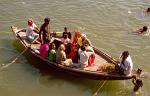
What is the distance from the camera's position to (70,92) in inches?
650

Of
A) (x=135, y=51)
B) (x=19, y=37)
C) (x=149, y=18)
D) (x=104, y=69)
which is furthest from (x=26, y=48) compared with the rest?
(x=149, y=18)

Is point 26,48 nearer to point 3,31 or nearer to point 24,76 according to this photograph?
point 24,76

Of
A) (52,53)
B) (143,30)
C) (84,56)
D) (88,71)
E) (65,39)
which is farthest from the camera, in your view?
(143,30)

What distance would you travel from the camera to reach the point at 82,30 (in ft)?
70.2

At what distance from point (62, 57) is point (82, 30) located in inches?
193

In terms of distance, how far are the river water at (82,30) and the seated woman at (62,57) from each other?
2.67 feet

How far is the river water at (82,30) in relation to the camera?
1662 centimetres

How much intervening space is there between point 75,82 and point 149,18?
8.70 m

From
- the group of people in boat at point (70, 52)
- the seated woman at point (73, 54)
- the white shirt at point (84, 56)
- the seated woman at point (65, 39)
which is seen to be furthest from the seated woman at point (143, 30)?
the white shirt at point (84, 56)

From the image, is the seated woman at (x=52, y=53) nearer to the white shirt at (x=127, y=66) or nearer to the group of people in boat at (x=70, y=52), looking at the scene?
the group of people in boat at (x=70, y=52)

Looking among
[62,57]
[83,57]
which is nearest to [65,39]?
[62,57]

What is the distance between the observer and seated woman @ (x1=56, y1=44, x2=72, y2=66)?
54.9 ft

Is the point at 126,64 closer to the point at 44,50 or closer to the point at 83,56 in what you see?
the point at 83,56

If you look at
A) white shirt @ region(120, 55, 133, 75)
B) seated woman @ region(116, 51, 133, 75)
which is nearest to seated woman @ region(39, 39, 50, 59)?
seated woman @ region(116, 51, 133, 75)
